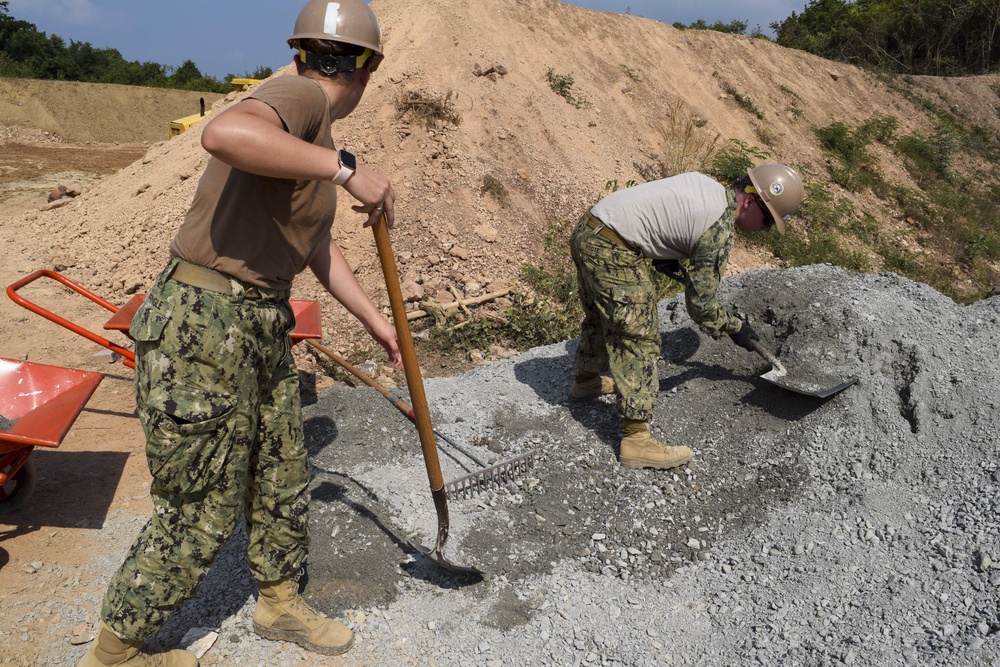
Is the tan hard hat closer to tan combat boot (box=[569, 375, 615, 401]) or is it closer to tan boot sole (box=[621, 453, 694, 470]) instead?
tan boot sole (box=[621, 453, 694, 470])

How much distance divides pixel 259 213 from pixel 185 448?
71 centimetres

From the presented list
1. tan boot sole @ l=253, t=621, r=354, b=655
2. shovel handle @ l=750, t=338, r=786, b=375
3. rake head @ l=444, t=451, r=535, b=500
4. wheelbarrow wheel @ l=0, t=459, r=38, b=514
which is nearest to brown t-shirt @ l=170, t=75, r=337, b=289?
tan boot sole @ l=253, t=621, r=354, b=655

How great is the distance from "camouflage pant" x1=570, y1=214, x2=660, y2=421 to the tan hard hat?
194 cm

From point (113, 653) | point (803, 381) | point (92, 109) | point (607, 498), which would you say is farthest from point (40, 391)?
point (92, 109)

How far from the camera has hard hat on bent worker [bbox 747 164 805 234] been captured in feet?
11.3

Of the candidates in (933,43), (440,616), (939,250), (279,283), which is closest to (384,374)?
(440,616)

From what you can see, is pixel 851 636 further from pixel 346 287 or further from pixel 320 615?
pixel 346 287

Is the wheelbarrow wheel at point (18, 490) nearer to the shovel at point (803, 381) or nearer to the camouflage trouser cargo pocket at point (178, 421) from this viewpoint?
the camouflage trouser cargo pocket at point (178, 421)

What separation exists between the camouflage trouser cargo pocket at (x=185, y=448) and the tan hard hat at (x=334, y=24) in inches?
42.5

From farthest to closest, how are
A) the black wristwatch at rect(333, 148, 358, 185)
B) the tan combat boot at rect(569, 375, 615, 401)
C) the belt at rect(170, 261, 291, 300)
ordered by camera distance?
the tan combat boot at rect(569, 375, 615, 401), the belt at rect(170, 261, 291, 300), the black wristwatch at rect(333, 148, 358, 185)

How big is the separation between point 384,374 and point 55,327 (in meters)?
3.13

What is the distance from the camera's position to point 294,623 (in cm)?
264

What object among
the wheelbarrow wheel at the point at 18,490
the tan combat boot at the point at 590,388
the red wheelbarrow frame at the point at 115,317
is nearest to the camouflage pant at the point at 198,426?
the red wheelbarrow frame at the point at 115,317

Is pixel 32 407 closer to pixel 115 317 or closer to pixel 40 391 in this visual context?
pixel 40 391
